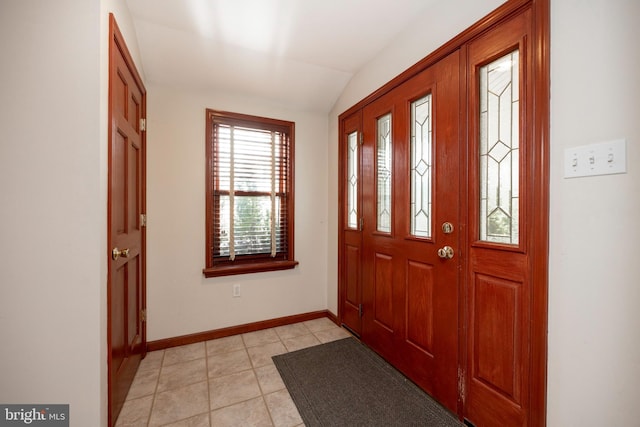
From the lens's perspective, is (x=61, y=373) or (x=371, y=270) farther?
(x=371, y=270)

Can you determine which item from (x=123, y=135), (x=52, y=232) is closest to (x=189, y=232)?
(x=123, y=135)

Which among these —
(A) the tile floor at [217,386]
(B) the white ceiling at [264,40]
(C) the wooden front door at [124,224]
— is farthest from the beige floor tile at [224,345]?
(B) the white ceiling at [264,40]

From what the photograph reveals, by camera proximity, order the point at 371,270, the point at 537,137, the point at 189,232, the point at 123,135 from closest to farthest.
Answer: the point at 537,137, the point at 123,135, the point at 371,270, the point at 189,232

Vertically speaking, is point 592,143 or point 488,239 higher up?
point 592,143

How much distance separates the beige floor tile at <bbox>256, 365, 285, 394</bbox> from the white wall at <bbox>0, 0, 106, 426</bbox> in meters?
0.91

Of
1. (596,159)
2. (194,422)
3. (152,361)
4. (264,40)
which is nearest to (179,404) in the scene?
(194,422)

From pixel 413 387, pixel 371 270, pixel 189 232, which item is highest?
pixel 189 232

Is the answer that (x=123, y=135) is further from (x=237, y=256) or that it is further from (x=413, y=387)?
(x=413, y=387)

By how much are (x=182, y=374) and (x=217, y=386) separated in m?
0.34

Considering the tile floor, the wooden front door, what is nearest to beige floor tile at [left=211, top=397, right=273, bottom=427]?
the tile floor

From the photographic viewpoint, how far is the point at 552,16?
1.07 metres

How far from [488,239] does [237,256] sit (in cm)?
216

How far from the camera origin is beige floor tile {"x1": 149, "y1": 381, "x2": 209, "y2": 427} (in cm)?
151

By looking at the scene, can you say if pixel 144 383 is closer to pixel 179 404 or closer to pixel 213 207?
pixel 179 404
